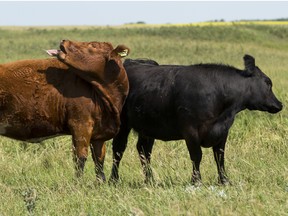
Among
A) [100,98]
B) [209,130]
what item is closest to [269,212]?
[209,130]

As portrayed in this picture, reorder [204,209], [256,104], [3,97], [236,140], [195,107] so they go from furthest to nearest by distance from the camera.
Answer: [236,140] → [256,104] → [195,107] → [3,97] → [204,209]

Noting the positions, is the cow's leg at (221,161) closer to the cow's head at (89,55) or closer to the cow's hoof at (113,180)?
the cow's hoof at (113,180)

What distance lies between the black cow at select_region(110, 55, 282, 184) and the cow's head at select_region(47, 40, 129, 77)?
2.21ft

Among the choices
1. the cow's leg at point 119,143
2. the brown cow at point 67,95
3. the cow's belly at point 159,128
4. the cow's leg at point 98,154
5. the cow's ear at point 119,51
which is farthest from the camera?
the cow's leg at point 119,143

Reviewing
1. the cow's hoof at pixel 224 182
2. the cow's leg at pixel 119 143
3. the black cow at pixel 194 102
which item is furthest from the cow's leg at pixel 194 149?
the cow's leg at pixel 119 143

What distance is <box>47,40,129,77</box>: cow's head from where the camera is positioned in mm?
5695

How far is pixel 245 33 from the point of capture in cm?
4422

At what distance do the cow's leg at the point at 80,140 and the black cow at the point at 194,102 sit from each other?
0.71 metres

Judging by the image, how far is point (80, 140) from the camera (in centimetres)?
570

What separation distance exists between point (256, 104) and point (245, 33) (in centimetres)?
3886

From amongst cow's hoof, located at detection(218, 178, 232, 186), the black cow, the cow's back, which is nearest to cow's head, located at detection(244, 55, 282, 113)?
the black cow

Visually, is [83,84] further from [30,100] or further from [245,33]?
[245,33]

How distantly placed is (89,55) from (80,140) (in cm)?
89

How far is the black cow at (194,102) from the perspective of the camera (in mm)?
5965
